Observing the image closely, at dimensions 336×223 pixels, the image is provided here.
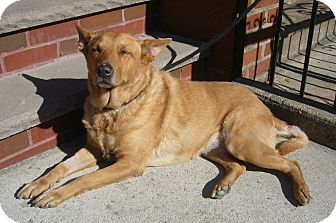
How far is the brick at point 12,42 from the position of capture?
10.8 feet

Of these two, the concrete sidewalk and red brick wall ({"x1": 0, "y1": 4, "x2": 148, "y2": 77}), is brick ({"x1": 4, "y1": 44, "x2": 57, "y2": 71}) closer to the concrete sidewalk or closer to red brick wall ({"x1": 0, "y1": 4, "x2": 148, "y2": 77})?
red brick wall ({"x1": 0, "y1": 4, "x2": 148, "y2": 77})

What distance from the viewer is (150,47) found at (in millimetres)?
2949

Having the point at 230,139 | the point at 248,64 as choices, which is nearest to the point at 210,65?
the point at 248,64

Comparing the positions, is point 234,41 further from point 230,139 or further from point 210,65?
point 230,139

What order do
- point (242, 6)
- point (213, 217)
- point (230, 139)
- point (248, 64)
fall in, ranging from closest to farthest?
point (213, 217) → point (230, 139) → point (242, 6) → point (248, 64)

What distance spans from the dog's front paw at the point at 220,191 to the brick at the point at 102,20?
1.95 metres

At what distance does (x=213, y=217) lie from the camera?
105 inches

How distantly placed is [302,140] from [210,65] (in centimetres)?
129

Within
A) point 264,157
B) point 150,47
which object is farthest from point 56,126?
point 264,157

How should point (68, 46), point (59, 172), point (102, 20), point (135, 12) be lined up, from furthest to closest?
1. point (135, 12)
2. point (102, 20)
3. point (68, 46)
4. point (59, 172)

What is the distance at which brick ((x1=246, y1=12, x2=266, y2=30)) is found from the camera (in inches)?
151

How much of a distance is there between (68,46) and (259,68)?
6.37 ft

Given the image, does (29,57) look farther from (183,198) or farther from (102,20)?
(183,198)

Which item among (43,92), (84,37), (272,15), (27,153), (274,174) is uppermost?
(84,37)
